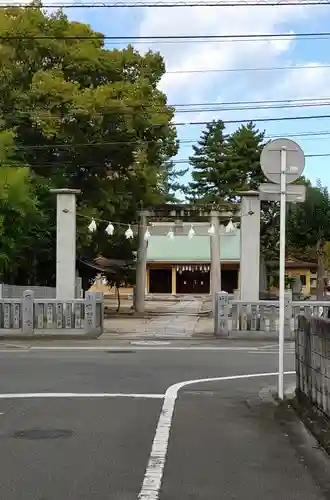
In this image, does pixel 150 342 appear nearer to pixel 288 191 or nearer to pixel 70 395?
pixel 70 395

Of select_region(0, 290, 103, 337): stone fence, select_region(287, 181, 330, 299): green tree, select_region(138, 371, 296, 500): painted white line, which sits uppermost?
select_region(287, 181, 330, 299): green tree

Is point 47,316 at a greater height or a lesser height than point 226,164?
lesser

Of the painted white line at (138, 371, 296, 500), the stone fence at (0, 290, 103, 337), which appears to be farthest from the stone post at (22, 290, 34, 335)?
the painted white line at (138, 371, 296, 500)

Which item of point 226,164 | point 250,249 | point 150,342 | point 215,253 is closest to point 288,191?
point 150,342

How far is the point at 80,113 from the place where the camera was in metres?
25.2

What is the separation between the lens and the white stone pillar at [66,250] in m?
21.5

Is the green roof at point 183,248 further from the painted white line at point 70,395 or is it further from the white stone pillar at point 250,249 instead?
the painted white line at point 70,395

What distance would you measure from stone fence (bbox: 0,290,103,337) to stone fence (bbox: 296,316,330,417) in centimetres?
1107

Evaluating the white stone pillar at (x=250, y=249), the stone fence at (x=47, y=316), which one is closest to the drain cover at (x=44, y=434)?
the stone fence at (x=47, y=316)

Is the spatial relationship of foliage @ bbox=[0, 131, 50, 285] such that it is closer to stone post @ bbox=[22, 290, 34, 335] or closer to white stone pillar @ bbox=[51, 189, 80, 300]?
white stone pillar @ bbox=[51, 189, 80, 300]

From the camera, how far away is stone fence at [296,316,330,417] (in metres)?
7.29

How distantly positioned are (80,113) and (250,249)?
8.41 m

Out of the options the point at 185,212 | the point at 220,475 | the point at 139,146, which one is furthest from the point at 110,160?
the point at 220,475

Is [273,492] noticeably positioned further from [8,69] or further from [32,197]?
[8,69]
